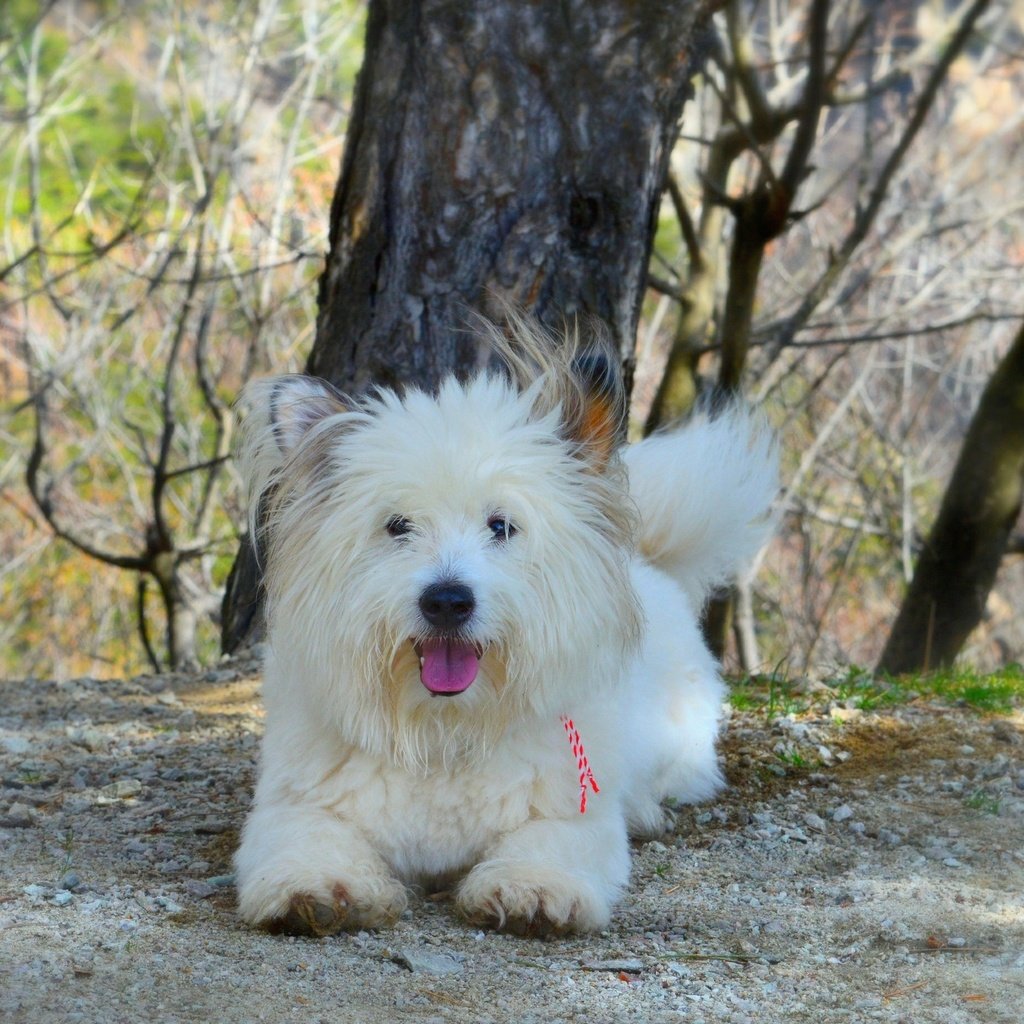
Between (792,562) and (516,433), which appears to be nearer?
(516,433)

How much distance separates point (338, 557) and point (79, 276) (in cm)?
1143

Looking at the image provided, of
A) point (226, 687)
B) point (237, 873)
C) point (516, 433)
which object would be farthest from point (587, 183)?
point (237, 873)

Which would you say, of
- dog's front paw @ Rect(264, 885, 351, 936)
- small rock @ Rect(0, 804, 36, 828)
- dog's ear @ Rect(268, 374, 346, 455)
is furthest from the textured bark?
dog's front paw @ Rect(264, 885, 351, 936)

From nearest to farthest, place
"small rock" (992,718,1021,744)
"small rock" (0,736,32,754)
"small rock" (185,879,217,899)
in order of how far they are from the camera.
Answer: "small rock" (185,879,217,899) < "small rock" (0,736,32,754) < "small rock" (992,718,1021,744)

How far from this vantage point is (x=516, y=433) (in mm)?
3732

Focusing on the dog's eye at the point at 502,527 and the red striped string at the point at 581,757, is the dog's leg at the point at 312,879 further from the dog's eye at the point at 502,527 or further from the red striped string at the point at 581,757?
the dog's eye at the point at 502,527

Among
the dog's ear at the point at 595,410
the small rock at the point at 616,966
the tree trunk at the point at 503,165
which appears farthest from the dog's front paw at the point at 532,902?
the tree trunk at the point at 503,165

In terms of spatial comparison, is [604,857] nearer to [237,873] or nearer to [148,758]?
[237,873]

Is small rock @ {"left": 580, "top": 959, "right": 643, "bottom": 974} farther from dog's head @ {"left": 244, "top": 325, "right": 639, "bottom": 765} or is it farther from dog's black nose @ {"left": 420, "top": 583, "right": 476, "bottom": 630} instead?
dog's black nose @ {"left": 420, "top": 583, "right": 476, "bottom": 630}

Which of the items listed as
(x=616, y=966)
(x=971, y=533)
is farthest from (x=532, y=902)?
(x=971, y=533)

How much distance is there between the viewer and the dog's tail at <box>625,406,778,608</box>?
17.2 ft

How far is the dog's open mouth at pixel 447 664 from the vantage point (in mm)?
3551

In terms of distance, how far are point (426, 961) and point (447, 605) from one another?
2.70 ft

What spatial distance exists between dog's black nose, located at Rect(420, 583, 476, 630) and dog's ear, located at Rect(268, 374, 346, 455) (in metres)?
0.73
